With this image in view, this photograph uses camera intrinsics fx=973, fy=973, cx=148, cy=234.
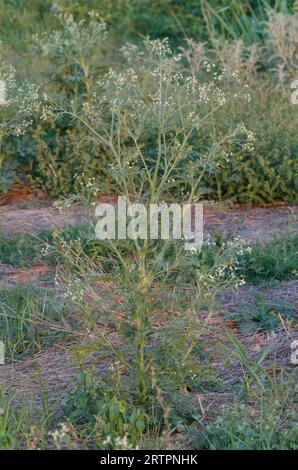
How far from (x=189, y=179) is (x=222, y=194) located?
2.67 m

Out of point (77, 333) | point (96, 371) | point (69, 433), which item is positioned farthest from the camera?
point (77, 333)

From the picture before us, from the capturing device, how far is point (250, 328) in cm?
470

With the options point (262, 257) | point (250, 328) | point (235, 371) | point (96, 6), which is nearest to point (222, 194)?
point (262, 257)

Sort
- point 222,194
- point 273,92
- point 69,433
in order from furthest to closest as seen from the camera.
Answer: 1. point 273,92
2. point 222,194
3. point 69,433

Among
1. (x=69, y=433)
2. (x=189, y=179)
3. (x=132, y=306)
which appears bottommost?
(x=69, y=433)

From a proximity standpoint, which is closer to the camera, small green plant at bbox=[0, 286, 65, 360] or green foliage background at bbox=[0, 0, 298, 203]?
small green plant at bbox=[0, 286, 65, 360]

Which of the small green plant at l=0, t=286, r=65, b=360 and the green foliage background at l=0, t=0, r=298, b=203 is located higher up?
the green foliage background at l=0, t=0, r=298, b=203

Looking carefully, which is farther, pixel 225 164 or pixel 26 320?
pixel 225 164

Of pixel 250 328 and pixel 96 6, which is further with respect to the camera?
pixel 96 6

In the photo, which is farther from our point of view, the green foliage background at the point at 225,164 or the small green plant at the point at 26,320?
the green foliage background at the point at 225,164

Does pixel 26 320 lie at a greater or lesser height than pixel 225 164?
lesser

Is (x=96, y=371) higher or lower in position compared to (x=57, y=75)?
lower

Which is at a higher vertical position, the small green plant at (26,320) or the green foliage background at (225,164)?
the green foliage background at (225,164)

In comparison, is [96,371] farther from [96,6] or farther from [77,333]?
[96,6]
